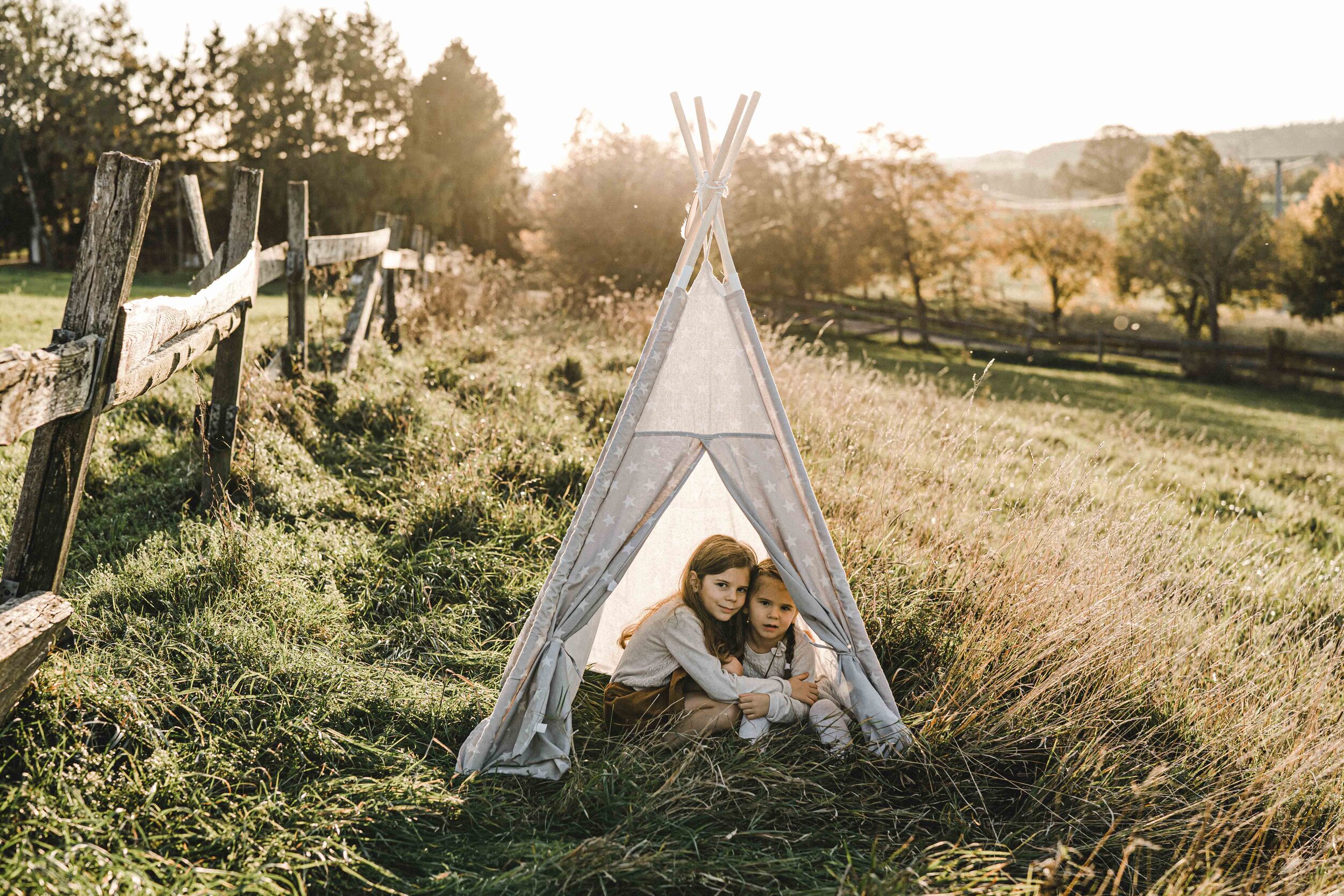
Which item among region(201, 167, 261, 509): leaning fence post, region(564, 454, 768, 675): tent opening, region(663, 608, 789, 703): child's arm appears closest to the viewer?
region(663, 608, 789, 703): child's arm

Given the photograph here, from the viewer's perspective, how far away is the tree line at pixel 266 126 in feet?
90.1

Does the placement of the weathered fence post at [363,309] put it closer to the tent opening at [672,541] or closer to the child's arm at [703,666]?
the tent opening at [672,541]

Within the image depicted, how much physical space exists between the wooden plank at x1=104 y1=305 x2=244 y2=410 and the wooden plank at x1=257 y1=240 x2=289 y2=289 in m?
0.76

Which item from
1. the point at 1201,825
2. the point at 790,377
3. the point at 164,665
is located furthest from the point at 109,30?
the point at 1201,825

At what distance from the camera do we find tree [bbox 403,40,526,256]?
29.0 m

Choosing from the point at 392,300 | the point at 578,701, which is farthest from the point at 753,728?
the point at 392,300

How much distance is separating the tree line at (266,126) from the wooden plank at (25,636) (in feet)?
87.6

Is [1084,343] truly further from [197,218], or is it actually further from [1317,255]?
[197,218]

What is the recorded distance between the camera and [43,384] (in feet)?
7.52

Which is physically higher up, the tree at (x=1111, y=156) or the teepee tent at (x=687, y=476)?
the tree at (x=1111, y=156)

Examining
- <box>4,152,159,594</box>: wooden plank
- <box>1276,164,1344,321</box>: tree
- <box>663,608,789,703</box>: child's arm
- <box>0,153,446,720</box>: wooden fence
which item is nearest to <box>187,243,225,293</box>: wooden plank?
<box>0,153,446,720</box>: wooden fence

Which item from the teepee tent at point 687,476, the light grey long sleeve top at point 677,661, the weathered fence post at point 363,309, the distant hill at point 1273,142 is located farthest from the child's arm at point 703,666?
the distant hill at point 1273,142

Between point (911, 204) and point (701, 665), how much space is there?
24413mm

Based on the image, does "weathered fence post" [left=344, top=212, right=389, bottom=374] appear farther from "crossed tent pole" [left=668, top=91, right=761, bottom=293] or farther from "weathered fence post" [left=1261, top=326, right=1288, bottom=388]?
"weathered fence post" [left=1261, top=326, right=1288, bottom=388]
